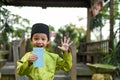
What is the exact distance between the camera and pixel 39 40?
3.83 meters

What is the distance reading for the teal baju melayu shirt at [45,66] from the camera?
373cm

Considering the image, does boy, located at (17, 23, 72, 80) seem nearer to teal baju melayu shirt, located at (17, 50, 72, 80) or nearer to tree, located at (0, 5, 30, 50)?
teal baju melayu shirt, located at (17, 50, 72, 80)

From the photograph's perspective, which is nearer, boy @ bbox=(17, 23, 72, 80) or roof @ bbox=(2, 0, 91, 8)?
boy @ bbox=(17, 23, 72, 80)

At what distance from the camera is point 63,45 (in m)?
3.77

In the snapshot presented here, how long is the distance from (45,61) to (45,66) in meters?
0.05

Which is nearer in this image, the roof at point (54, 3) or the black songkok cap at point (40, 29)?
the black songkok cap at point (40, 29)

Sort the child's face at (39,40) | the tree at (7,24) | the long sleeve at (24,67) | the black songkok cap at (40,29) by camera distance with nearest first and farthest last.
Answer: the long sleeve at (24,67)
the child's face at (39,40)
the black songkok cap at (40,29)
the tree at (7,24)

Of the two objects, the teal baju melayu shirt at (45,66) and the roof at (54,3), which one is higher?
the roof at (54,3)

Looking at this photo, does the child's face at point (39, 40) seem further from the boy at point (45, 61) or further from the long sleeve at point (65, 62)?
the long sleeve at point (65, 62)

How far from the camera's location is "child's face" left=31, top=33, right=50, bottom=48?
3.79 m

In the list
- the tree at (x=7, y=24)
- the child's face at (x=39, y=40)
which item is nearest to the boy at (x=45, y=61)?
the child's face at (x=39, y=40)

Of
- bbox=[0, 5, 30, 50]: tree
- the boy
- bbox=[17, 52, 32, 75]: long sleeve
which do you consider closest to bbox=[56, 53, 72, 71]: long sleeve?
the boy

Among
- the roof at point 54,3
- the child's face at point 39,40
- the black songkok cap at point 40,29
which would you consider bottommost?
the child's face at point 39,40

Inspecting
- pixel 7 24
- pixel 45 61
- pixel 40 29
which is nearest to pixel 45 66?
pixel 45 61
